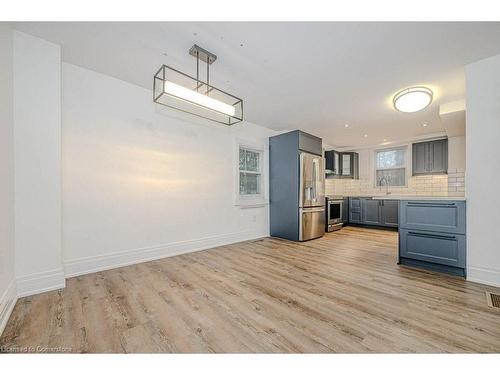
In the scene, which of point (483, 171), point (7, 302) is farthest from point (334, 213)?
point (7, 302)

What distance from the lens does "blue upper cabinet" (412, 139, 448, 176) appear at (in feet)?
16.1

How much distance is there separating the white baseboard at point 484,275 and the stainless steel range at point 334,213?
2.89 meters

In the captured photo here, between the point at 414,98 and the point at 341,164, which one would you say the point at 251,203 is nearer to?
the point at 414,98

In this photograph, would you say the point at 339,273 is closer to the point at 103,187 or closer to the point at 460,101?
the point at 103,187

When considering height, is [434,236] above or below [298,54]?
below

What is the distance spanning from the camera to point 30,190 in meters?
1.94

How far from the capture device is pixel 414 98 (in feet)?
9.21

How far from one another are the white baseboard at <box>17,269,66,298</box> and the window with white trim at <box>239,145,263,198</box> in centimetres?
283

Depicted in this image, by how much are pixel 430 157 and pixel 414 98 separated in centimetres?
320

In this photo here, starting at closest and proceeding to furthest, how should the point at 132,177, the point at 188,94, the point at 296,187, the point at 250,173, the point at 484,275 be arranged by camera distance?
1. the point at 188,94
2. the point at 484,275
3. the point at 132,177
4. the point at 296,187
5. the point at 250,173

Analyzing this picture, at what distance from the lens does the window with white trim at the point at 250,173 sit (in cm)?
436

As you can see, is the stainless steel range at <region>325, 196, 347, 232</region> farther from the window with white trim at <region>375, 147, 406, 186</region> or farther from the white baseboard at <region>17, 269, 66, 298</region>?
the white baseboard at <region>17, 269, 66, 298</region>

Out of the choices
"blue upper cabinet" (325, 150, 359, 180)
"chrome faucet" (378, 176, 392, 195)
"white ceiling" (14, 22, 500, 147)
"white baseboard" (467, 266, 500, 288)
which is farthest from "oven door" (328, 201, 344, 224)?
"white baseboard" (467, 266, 500, 288)
